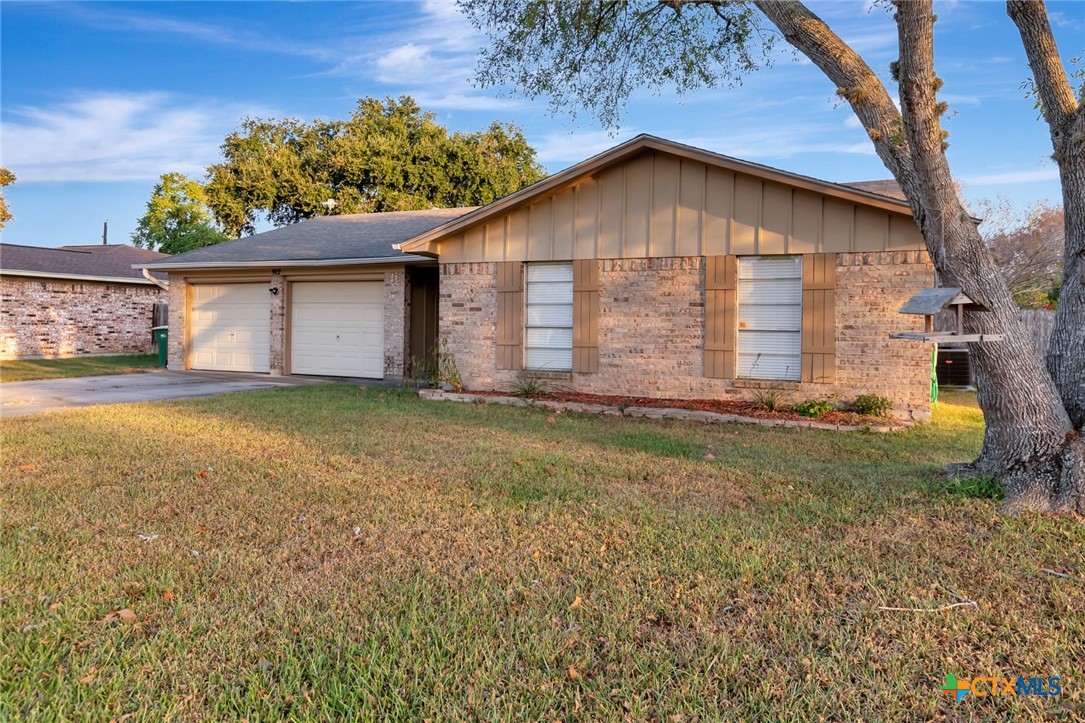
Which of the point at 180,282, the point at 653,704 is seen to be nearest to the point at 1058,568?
the point at 653,704

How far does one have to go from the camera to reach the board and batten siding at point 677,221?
31.2 ft

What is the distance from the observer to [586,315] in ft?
36.1

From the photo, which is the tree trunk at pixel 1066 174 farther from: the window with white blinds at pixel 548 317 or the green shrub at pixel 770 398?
the window with white blinds at pixel 548 317

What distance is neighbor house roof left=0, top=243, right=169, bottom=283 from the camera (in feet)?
64.0

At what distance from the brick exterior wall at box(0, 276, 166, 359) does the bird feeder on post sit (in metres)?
23.1

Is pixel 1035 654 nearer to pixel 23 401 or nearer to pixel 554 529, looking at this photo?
pixel 554 529

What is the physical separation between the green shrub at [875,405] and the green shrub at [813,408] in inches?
16.6

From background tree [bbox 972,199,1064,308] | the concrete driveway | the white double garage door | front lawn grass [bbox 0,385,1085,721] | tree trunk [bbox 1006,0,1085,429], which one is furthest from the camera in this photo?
background tree [bbox 972,199,1064,308]

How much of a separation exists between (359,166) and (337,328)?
59.2 feet

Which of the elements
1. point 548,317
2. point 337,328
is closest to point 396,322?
point 337,328

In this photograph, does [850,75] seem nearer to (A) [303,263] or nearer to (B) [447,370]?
(B) [447,370]

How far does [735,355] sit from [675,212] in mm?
2387

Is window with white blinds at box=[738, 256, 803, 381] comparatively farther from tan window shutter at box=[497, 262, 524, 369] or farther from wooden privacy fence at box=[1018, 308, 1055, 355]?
wooden privacy fence at box=[1018, 308, 1055, 355]

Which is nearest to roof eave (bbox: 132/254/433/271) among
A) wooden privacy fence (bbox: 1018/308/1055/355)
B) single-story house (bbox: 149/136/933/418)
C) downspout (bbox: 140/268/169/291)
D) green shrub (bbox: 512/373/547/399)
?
single-story house (bbox: 149/136/933/418)
